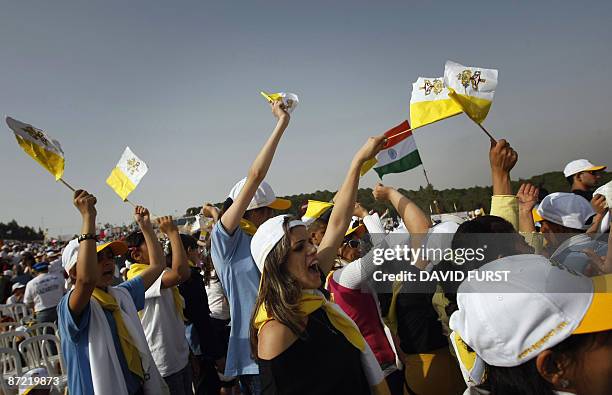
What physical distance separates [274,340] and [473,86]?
228 centimetres

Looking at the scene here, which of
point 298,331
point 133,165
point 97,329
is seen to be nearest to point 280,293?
point 298,331

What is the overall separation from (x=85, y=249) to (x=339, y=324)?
158 centimetres

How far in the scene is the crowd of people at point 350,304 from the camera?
1.20 metres

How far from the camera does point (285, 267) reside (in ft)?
7.02

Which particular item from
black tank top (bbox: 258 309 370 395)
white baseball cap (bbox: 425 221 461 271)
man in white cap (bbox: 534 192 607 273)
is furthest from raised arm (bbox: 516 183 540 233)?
black tank top (bbox: 258 309 370 395)

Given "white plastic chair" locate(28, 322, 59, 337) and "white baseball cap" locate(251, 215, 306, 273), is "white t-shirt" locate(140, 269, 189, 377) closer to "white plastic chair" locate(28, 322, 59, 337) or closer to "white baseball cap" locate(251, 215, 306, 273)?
"white baseball cap" locate(251, 215, 306, 273)

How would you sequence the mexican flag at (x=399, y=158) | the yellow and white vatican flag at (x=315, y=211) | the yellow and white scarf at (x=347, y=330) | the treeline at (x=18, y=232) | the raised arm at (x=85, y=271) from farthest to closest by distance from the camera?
the treeline at (x=18, y=232), the mexican flag at (x=399, y=158), the yellow and white vatican flag at (x=315, y=211), the raised arm at (x=85, y=271), the yellow and white scarf at (x=347, y=330)

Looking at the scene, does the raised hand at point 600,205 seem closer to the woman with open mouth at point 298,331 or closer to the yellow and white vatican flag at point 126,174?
the woman with open mouth at point 298,331

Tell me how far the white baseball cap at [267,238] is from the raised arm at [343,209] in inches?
19.7

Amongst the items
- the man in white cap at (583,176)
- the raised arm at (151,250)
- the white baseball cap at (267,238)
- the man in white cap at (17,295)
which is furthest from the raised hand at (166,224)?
the man in white cap at (17,295)

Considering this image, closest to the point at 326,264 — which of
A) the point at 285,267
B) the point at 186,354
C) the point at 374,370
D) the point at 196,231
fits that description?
the point at 285,267

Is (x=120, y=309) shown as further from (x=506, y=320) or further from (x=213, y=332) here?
(x=506, y=320)

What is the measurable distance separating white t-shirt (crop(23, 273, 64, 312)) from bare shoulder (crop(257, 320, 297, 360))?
24.2ft

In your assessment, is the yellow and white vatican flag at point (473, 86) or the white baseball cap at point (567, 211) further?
the white baseball cap at point (567, 211)
